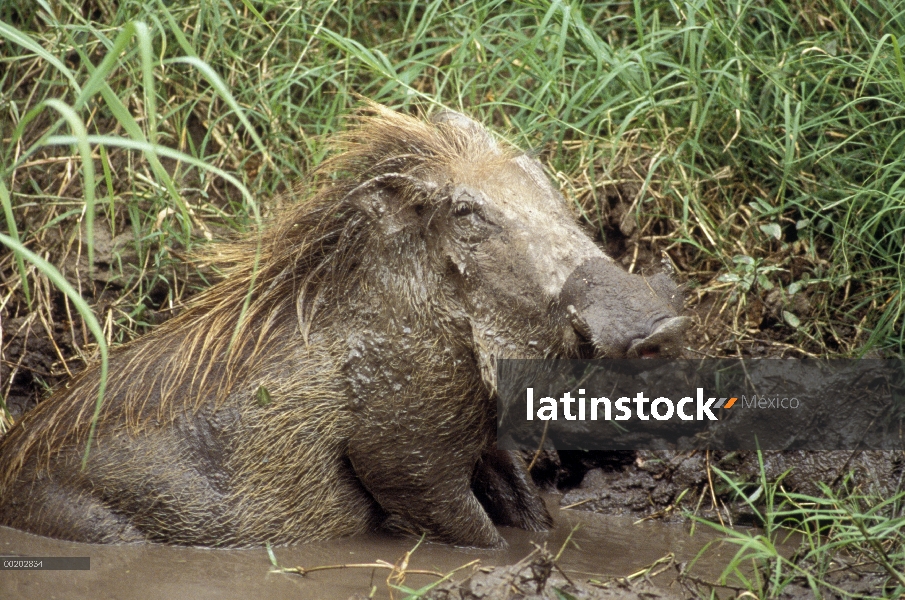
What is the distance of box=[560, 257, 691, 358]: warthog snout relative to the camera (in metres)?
2.84

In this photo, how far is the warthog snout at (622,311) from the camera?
2.84 m

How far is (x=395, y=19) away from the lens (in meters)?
5.32

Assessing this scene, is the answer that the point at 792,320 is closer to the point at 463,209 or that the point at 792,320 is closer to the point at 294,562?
the point at 463,209

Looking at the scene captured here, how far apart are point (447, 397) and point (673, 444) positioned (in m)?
A: 1.21

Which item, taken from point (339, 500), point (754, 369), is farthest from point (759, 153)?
point (339, 500)

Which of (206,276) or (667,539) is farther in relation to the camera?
(206,276)

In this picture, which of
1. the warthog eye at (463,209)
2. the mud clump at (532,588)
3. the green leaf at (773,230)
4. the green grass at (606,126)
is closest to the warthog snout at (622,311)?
the warthog eye at (463,209)

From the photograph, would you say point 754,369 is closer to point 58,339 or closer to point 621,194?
point 621,194

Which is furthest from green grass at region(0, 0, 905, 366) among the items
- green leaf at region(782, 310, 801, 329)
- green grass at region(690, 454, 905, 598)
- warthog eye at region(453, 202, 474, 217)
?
green grass at region(690, 454, 905, 598)

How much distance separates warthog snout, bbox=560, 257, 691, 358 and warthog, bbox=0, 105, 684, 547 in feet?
0.45

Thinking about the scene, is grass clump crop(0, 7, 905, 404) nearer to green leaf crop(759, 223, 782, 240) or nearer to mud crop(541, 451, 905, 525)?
green leaf crop(759, 223, 782, 240)

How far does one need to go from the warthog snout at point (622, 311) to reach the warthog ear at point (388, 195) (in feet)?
1.98

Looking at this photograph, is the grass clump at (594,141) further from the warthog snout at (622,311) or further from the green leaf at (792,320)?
the warthog snout at (622,311)

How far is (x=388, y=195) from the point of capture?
3.42 metres
